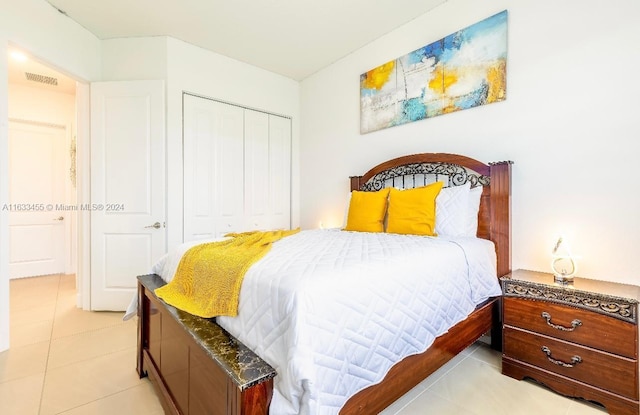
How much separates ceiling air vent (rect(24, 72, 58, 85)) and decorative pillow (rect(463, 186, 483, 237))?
532cm

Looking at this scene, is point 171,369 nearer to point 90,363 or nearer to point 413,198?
point 90,363

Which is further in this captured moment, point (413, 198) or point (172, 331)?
point (413, 198)

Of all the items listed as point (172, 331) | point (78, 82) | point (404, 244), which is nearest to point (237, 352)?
point (172, 331)

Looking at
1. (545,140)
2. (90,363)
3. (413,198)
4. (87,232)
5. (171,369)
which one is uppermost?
(545,140)

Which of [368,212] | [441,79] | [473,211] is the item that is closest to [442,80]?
[441,79]

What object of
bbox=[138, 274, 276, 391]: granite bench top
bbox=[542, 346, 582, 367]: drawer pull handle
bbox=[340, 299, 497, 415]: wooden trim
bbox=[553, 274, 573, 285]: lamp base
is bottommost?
bbox=[542, 346, 582, 367]: drawer pull handle

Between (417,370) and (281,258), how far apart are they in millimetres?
850

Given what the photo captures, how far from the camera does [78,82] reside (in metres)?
3.11

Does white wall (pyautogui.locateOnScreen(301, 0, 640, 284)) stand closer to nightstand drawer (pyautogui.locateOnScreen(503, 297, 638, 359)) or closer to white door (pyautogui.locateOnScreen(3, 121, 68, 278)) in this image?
nightstand drawer (pyautogui.locateOnScreen(503, 297, 638, 359))

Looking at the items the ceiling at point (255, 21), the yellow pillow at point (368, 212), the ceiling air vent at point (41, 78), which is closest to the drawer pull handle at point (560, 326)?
the yellow pillow at point (368, 212)

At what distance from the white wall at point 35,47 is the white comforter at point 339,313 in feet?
7.36

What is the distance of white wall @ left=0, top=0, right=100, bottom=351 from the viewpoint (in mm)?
2254

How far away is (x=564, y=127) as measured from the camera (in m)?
1.98

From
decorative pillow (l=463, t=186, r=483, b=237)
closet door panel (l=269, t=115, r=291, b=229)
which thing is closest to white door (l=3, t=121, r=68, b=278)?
closet door panel (l=269, t=115, r=291, b=229)
